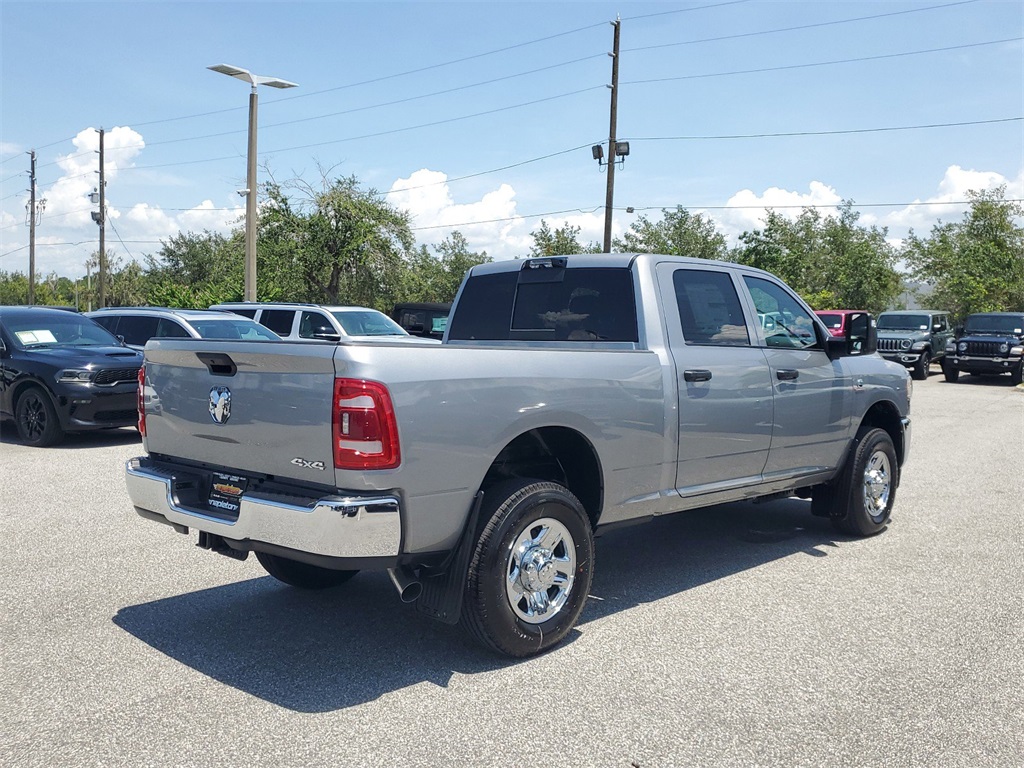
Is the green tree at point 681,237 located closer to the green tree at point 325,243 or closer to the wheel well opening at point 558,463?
the green tree at point 325,243

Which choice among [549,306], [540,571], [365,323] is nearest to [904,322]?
[365,323]

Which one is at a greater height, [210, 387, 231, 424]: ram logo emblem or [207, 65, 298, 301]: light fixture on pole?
[207, 65, 298, 301]: light fixture on pole

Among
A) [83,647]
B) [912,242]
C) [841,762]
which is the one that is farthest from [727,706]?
[912,242]

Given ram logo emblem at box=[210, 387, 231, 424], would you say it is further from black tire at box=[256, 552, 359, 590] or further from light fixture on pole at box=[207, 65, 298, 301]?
light fixture on pole at box=[207, 65, 298, 301]

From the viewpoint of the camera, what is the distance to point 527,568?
4.43m

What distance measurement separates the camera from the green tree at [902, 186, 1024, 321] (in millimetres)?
43062

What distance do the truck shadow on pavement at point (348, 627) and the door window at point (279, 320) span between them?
36.1 feet

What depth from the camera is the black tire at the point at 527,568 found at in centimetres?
422

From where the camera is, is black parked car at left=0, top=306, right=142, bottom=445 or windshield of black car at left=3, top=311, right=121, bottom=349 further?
windshield of black car at left=3, top=311, right=121, bottom=349

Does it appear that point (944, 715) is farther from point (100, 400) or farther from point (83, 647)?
point (100, 400)

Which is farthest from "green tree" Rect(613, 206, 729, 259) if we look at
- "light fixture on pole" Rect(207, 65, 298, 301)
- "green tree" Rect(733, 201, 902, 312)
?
"light fixture on pole" Rect(207, 65, 298, 301)

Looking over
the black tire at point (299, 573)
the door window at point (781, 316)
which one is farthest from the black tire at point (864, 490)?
the black tire at point (299, 573)

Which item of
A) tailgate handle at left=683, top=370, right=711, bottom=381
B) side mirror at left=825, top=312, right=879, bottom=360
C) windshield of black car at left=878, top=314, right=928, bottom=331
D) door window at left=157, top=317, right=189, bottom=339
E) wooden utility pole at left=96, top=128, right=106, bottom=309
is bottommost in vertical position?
tailgate handle at left=683, top=370, right=711, bottom=381

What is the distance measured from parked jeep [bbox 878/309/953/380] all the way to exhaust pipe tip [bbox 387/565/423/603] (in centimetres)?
2379
